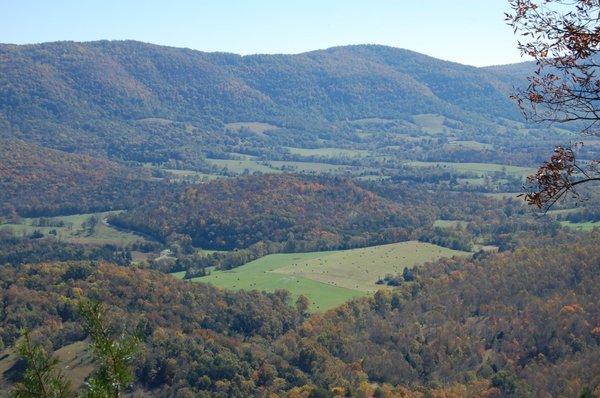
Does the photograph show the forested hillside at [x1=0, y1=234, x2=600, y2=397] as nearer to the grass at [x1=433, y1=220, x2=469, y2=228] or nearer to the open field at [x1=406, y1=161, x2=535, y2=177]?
the grass at [x1=433, y1=220, x2=469, y2=228]

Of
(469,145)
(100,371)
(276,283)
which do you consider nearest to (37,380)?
(100,371)

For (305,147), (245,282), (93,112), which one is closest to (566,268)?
(245,282)

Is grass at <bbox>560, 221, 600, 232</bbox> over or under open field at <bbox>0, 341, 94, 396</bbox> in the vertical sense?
over

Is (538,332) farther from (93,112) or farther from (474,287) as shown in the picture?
(93,112)

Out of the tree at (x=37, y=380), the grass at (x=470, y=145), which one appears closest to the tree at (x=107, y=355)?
the tree at (x=37, y=380)

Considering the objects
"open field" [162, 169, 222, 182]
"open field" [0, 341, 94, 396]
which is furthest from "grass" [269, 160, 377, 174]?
"open field" [0, 341, 94, 396]
